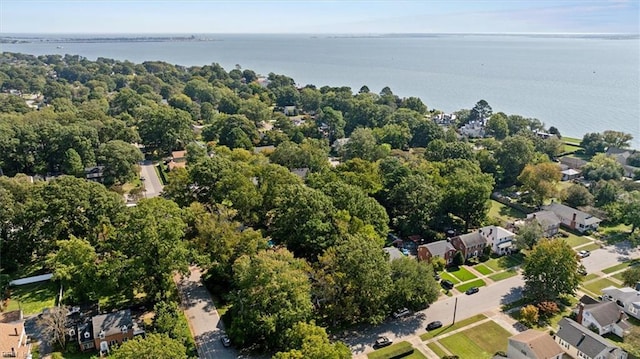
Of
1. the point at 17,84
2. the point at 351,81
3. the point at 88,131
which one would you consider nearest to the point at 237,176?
the point at 88,131

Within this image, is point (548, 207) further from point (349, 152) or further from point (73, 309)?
point (73, 309)

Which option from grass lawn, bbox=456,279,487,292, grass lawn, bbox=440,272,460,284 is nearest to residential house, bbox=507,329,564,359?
grass lawn, bbox=456,279,487,292

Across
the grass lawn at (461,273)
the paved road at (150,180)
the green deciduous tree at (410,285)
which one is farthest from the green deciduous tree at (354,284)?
the paved road at (150,180)

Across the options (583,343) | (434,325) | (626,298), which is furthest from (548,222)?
Answer: (434,325)

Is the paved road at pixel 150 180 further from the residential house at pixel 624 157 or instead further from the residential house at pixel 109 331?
the residential house at pixel 624 157

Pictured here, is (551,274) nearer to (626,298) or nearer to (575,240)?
(626,298)

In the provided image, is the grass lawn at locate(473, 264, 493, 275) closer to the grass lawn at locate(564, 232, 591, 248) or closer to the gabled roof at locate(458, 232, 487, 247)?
the gabled roof at locate(458, 232, 487, 247)

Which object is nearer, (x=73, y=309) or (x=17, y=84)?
(x=73, y=309)
